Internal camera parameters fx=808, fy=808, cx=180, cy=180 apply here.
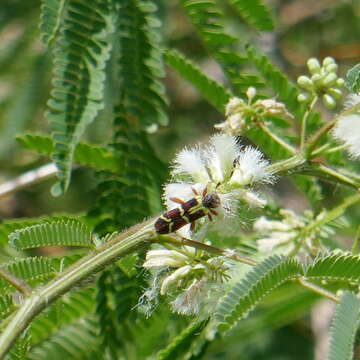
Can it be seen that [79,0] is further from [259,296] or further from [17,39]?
Result: [17,39]

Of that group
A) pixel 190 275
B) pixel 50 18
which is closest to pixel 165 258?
pixel 190 275

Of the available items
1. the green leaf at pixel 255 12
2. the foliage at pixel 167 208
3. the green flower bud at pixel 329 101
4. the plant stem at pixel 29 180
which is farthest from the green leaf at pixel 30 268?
the plant stem at pixel 29 180

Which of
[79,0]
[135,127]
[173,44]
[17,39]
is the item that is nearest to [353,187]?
[135,127]

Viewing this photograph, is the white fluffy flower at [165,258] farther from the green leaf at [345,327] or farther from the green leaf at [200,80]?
the green leaf at [200,80]

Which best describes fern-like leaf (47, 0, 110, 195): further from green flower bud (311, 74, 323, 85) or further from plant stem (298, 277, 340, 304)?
plant stem (298, 277, 340, 304)

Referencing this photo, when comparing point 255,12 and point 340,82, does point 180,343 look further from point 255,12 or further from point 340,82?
point 255,12
